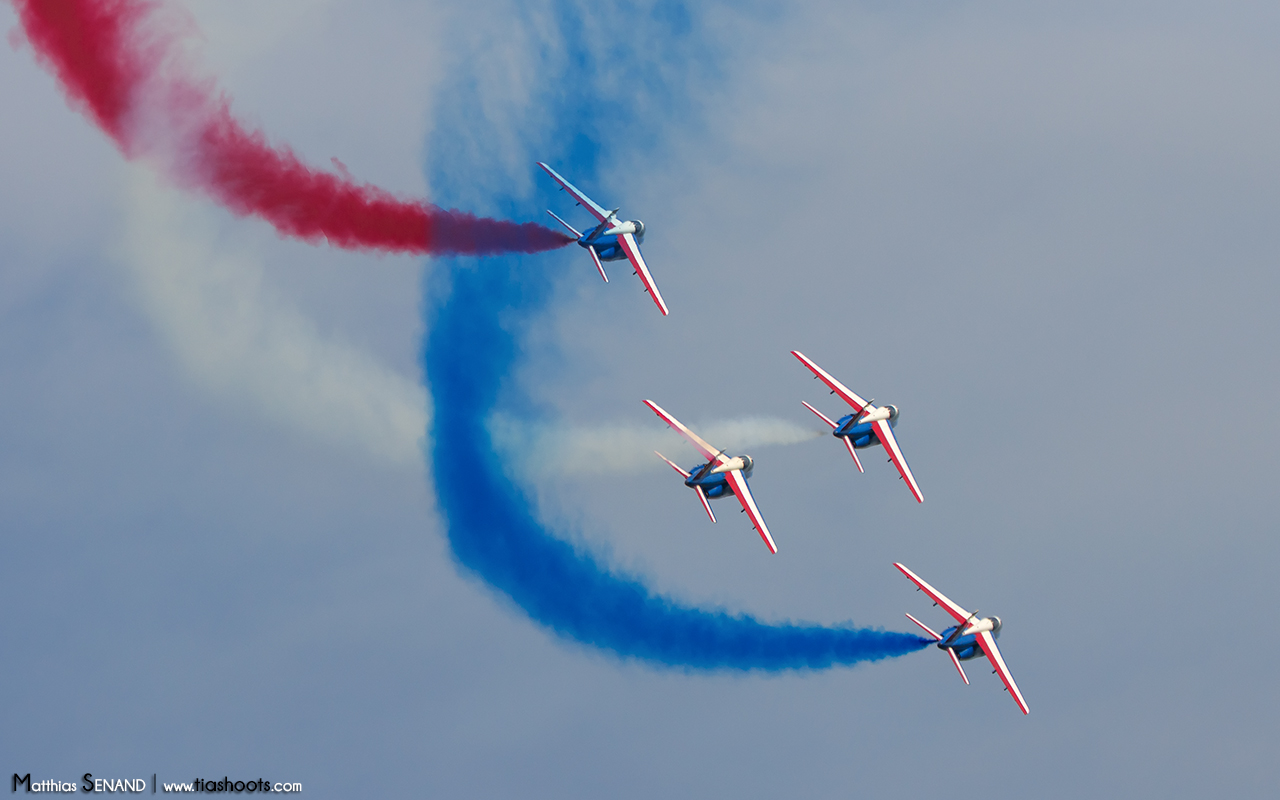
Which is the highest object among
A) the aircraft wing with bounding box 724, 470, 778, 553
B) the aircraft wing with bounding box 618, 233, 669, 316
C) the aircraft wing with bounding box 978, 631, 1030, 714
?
the aircraft wing with bounding box 618, 233, 669, 316

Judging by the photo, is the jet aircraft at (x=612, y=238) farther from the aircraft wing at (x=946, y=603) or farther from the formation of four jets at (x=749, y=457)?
the aircraft wing at (x=946, y=603)

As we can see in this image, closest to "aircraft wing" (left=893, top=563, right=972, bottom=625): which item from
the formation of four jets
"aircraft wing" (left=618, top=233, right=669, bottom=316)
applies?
the formation of four jets

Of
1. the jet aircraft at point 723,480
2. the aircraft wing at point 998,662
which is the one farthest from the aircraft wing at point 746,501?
the aircraft wing at point 998,662

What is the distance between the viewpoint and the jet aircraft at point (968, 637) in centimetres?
9619

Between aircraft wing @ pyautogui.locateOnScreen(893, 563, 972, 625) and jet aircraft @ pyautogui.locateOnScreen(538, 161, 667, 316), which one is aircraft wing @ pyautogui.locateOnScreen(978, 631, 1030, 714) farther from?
jet aircraft @ pyautogui.locateOnScreen(538, 161, 667, 316)

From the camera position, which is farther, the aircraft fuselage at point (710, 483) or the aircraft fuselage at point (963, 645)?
the aircraft fuselage at point (963, 645)

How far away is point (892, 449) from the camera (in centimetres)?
9656

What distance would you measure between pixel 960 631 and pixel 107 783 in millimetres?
54205

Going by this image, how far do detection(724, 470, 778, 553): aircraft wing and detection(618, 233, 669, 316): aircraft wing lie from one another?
32.3 feet

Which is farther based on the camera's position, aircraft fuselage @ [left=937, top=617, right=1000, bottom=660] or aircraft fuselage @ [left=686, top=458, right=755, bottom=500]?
aircraft fuselage @ [left=937, top=617, right=1000, bottom=660]

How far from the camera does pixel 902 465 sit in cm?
9662

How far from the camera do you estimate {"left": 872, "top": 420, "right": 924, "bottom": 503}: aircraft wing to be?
96312mm

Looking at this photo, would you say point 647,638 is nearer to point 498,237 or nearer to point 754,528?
point 754,528

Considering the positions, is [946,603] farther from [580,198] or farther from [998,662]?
[580,198]
